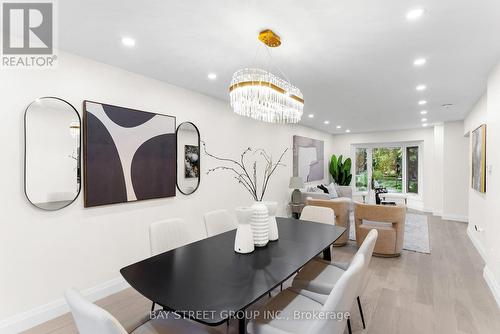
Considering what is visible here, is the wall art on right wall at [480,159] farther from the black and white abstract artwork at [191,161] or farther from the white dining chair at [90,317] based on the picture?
the white dining chair at [90,317]

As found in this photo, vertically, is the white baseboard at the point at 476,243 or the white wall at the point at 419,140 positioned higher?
the white wall at the point at 419,140

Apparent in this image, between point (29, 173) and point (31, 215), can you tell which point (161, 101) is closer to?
point (29, 173)

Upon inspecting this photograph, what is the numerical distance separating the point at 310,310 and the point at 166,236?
131 cm

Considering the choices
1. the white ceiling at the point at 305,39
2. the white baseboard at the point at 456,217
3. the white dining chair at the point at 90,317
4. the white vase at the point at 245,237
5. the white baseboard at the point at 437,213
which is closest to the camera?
the white dining chair at the point at 90,317

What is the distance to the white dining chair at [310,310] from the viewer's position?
3.81 ft

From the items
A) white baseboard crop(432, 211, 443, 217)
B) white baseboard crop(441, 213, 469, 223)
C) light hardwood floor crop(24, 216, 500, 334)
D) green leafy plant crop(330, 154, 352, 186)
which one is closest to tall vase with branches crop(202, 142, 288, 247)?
light hardwood floor crop(24, 216, 500, 334)

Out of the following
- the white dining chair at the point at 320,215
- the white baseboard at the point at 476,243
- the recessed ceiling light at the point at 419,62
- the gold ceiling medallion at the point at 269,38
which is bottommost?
the white baseboard at the point at 476,243

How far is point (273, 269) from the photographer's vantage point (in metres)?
1.62

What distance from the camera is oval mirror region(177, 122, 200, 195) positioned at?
3.45 meters

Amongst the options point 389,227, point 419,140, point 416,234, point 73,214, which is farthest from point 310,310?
point 419,140

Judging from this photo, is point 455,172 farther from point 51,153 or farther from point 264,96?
point 51,153

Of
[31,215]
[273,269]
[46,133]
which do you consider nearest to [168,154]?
[46,133]

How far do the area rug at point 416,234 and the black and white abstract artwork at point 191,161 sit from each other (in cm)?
316

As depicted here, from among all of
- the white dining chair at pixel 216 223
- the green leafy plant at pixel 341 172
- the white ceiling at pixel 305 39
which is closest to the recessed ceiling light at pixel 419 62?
the white ceiling at pixel 305 39
